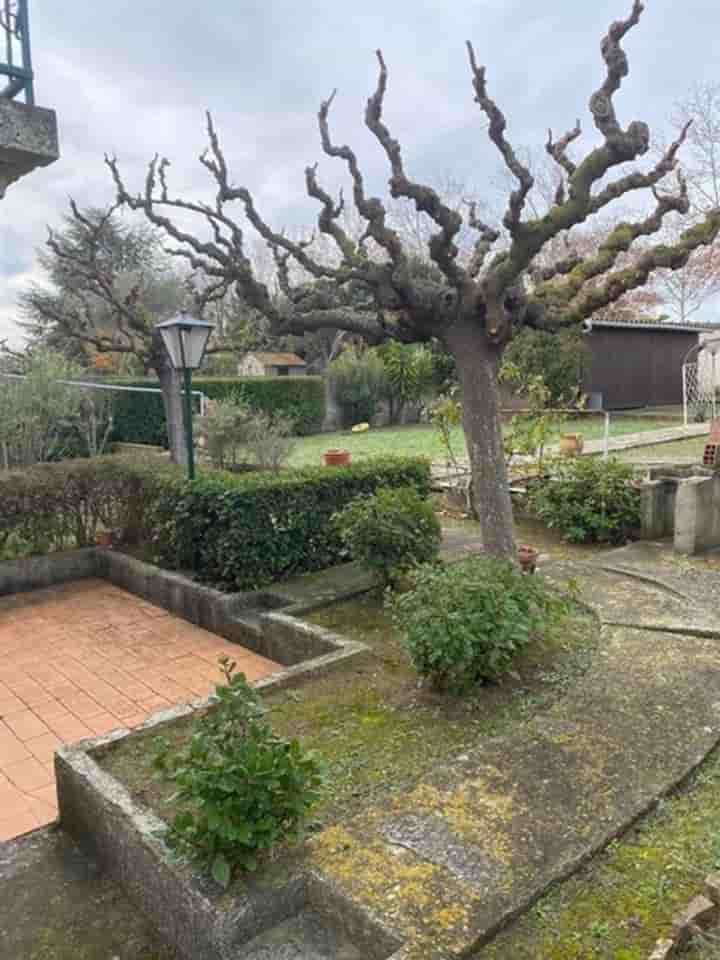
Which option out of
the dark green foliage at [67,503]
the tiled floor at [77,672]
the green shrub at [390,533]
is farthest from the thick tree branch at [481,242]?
the dark green foliage at [67,503]

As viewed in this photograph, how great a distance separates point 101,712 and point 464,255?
17643 mm

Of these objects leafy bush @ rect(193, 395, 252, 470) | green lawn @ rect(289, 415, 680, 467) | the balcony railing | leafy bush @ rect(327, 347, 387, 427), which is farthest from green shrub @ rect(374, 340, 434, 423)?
the balcony railing

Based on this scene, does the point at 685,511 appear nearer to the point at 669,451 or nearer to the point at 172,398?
the point at 669,451

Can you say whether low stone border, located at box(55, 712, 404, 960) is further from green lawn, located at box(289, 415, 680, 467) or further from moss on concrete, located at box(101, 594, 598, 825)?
green lawn, located at box(289, 415, 680, 467)

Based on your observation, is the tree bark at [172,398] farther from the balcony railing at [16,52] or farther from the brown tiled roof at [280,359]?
the brown tiled roof at [280,359]

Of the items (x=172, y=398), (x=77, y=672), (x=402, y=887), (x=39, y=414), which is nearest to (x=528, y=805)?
(x=402, y=887)

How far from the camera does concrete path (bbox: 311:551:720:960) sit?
168 centimetres

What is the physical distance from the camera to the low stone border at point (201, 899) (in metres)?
1.68

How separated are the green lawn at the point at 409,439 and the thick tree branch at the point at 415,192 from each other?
8115 mm

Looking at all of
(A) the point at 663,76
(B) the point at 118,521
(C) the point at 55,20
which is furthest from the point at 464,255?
(C) the point at 55,20

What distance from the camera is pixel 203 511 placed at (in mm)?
4938

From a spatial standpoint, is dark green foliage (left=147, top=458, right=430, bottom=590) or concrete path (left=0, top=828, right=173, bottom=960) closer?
concrete path (left=0, top=828, right=173, bottom=960)

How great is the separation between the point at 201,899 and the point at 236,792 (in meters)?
0.28

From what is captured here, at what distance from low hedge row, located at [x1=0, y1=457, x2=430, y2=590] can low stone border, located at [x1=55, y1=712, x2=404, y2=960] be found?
2.60 m
